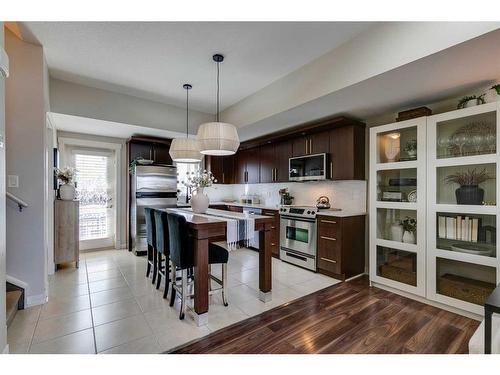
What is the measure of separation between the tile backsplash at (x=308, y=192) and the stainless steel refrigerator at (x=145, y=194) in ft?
3.95

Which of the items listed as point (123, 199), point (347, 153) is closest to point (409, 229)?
point (347, 153)

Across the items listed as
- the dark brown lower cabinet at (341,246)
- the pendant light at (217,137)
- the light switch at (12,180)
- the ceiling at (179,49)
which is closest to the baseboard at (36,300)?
the light switch at (12,180)

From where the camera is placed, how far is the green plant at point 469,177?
7.72ft

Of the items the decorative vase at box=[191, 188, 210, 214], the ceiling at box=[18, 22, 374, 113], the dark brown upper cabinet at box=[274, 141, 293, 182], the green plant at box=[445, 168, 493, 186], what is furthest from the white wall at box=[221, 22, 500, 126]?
the decorative vase at box=[191, 188, 210, 214]

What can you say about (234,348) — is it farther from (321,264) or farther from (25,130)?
(25,130)

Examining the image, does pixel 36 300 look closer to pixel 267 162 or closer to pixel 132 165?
pixel 132 165

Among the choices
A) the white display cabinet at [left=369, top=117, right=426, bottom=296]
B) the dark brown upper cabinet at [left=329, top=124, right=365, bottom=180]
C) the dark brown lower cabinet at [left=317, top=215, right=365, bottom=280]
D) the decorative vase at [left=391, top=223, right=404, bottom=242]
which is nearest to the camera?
the white display cabinet at [left=369, top=117, right=426, bottom=296]

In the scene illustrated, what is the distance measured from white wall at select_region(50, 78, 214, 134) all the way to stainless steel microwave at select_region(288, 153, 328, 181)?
1.96 metres

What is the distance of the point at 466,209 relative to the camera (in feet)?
7.66

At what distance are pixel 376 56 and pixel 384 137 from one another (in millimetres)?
1153

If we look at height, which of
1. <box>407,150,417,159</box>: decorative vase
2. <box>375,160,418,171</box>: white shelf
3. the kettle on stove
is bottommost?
the kettle on stove

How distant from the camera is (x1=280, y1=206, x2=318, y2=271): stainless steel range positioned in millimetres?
3557

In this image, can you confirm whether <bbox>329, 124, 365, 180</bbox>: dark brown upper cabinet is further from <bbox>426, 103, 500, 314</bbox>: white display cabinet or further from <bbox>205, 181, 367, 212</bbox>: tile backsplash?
<bbox>426, 103, 500, 314</bbox>: white display cabinet

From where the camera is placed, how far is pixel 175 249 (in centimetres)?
239
